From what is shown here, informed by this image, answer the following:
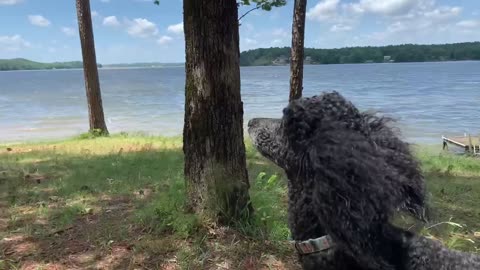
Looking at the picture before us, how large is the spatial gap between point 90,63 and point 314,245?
35.8 ft

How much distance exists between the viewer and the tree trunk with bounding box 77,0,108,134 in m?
11.4

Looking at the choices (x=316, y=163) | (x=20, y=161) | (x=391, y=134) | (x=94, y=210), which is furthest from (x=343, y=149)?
(x=20, y=161)

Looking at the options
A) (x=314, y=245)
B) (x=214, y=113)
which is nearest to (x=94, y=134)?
(x=214, y=113)

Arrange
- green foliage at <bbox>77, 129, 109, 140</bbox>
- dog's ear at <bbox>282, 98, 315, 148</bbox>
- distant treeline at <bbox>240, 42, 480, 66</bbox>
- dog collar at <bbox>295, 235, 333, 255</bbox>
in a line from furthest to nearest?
1. distant treeline at <bbox>240, 42, 480, 66</bbox>
2. green foliage at <bbox>77, 129, 109, 140</bbox>
3. dog's ear at <bbox>282, 98, 315, 148</bbox>
4. dog collar at <bbox>295, 235, 333, 255</bbox>

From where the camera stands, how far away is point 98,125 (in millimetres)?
12086

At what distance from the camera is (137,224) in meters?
3.85

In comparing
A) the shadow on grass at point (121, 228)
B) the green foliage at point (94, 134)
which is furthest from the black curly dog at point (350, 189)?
the green foliage at point (94, 134)

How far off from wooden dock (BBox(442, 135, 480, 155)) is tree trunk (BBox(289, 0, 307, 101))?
1043cm

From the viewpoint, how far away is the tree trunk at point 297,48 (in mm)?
8500

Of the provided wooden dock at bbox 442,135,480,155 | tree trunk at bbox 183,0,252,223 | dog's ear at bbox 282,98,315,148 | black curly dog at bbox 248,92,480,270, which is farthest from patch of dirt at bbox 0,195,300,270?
wooden dock at bbox 442,135,480,155

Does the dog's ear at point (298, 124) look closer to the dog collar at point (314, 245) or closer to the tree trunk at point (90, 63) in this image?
the dog collar at point (314, 245)

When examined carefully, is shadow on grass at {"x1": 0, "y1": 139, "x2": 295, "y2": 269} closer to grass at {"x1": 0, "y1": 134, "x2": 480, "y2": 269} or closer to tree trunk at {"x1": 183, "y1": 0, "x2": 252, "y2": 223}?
grass at {"x1": 0, "y1": 134, "x2": 480, "y2": 269}

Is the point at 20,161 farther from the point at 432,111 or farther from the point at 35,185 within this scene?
the point at 432,111

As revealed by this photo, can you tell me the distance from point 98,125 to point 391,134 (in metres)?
11.0
